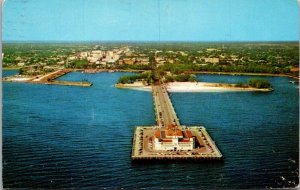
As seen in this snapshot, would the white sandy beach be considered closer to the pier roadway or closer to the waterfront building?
the pier roadway

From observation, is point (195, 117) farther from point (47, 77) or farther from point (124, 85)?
point (47, 77)

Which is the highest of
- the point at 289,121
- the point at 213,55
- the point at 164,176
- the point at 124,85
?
the point at 213,55

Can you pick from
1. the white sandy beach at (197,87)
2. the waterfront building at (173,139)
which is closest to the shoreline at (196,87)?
the white sandy beach at (197,87)

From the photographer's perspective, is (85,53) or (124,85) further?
(124,85)

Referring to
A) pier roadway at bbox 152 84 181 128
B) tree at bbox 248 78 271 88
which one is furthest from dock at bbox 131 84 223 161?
tree at bbox 248 78 271 88

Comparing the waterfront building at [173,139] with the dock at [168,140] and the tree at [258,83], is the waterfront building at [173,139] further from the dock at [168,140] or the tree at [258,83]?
the tree at [258,83]

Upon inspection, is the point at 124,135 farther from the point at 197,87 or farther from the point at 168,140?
the point at 197,87

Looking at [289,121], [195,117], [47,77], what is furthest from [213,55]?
[47,77]
